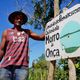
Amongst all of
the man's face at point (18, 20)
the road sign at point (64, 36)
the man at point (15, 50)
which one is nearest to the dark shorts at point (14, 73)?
the man at point (15, 50)

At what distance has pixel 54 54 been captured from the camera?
4.97m

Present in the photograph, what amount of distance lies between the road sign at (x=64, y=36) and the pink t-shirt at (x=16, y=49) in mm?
381

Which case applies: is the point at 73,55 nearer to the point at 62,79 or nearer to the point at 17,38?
the point at 17,38

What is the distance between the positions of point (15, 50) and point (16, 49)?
0.07 ft

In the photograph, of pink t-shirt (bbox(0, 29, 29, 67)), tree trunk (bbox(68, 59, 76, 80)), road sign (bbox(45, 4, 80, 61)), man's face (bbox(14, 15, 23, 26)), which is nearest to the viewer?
road sign (bbox(45, 4, 80, 61))

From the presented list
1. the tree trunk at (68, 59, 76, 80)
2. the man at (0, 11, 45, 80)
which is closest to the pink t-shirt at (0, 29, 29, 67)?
the man at (0, 11, 45, 80)

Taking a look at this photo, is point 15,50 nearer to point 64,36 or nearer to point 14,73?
point 14,73

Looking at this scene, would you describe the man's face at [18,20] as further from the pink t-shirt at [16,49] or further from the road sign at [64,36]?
the road sign at [64,36]

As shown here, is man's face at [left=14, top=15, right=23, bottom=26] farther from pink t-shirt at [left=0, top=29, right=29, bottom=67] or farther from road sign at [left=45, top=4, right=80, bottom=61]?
road sign at [left=45, top=4, right=80, bottom=61]

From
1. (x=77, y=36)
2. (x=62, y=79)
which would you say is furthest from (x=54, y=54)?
(x=62, y=79)

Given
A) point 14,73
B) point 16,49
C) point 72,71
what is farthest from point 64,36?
point 14,73

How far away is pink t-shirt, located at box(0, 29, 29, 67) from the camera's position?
5.04 m

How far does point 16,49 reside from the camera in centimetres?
509

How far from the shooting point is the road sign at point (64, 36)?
4.31 meters
